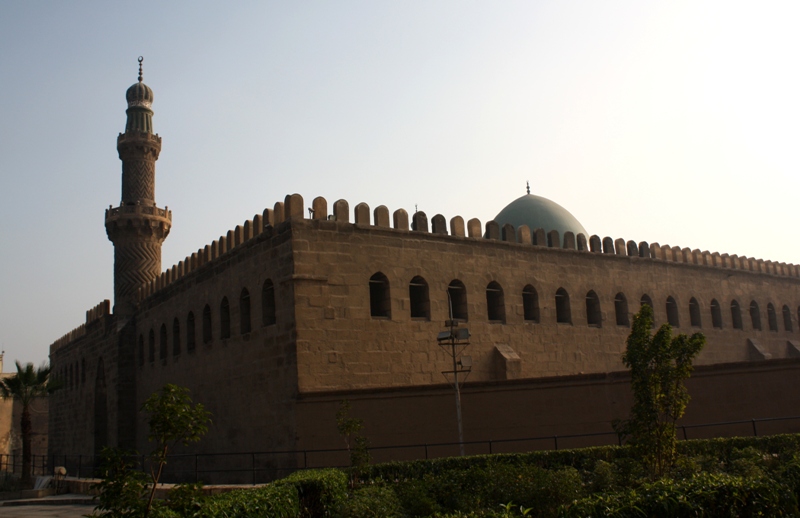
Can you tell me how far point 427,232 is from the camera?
18438mm

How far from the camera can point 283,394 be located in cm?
1605

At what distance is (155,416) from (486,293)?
542 inches

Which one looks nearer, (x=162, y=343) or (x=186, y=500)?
(x=186, y=500)

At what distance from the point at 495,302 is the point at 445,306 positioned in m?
1.86

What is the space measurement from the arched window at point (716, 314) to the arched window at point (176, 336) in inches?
653

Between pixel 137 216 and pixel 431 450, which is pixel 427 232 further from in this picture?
pixel 137 216

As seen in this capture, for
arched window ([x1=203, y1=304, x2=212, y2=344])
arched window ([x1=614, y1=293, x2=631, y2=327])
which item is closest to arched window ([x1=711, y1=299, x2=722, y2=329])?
arched window ([x1=614, y1=293, x2=631, y2=327])

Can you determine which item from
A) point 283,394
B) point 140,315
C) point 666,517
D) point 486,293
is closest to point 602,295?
point 486,293

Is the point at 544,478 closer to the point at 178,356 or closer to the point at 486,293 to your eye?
the point at 486,293

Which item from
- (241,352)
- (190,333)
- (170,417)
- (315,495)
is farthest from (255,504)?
(190,333)

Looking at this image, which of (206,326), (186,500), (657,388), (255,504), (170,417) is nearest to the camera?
(186,500)

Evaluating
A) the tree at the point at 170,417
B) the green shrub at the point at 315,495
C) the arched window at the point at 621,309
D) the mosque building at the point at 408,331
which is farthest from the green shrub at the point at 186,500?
the arched window at the point at 621,309

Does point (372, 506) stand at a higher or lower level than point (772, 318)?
lower

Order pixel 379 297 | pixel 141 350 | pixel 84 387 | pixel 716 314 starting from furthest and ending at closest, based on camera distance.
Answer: pixel 84 387, pixel 716 314, pixel 141 350, pixel 379 297
